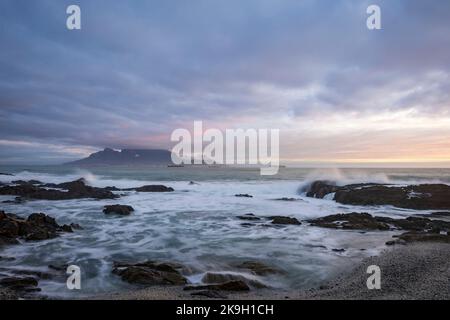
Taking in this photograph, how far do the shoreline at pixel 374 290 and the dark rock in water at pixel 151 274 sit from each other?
454mm

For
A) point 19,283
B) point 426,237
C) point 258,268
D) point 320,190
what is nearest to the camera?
point 19,283

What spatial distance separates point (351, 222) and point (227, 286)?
407 inches

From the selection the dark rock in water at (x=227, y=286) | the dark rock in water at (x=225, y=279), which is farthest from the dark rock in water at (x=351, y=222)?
the dark rock in water at (x=227, y=286)

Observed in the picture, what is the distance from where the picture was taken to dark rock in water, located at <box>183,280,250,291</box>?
7523 millimetres

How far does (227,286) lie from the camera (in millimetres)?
7559

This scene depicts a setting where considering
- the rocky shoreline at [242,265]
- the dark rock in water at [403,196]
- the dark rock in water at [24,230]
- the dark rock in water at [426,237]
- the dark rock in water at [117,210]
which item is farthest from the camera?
Result: the dark rock in water at [403,196]

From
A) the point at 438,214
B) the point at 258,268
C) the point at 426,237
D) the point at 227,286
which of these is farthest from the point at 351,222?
the point at 227,286

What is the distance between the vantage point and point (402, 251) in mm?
10734

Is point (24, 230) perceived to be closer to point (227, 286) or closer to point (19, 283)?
point (19, 283)

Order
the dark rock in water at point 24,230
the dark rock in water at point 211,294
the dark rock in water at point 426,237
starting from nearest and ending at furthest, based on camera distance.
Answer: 1. the dark rock in water at point 211,294
2. the dark rock in water at point 426,237
3. the dark rock in water at point 24,230

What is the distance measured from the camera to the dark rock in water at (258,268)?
29.8ft

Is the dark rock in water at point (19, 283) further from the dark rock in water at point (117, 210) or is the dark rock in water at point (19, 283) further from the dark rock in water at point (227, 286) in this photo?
the dark rock in water at point (117, 210)

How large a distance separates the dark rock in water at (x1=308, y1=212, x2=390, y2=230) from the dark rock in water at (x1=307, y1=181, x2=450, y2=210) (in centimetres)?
685
